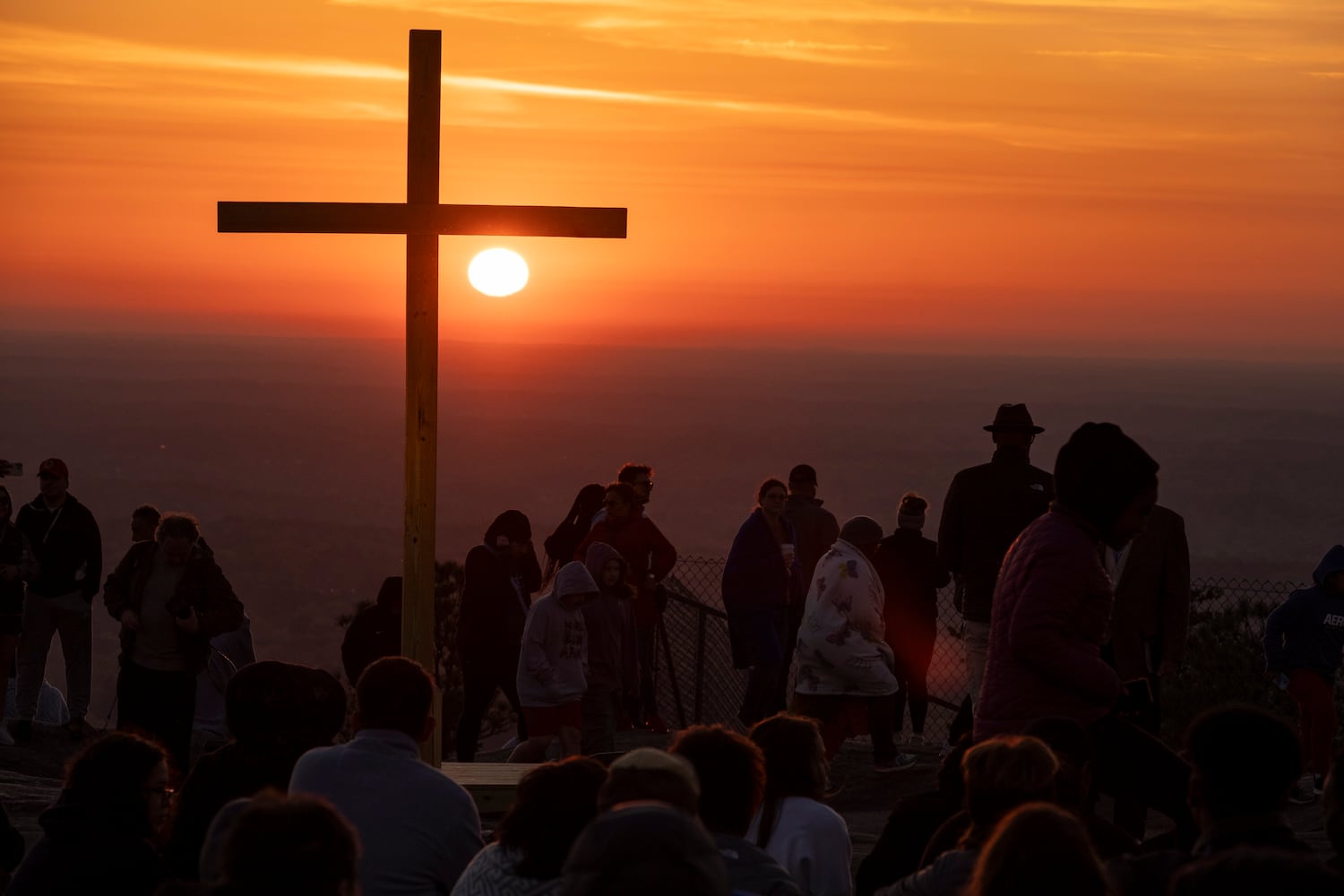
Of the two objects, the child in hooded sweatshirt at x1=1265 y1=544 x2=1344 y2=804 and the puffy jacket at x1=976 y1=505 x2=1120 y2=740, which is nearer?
the puffy jacket at x1=976 y1=505 x2=1120 y2=740

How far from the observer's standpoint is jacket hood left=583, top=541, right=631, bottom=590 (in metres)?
10.4

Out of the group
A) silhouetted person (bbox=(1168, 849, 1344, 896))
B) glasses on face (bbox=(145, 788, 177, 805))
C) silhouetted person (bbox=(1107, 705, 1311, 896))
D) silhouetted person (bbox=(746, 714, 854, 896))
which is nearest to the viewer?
silhouetted person (bbox=(1168, 849, 1344, 896))

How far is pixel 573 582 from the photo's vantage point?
10.1m

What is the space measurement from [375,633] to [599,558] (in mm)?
1384

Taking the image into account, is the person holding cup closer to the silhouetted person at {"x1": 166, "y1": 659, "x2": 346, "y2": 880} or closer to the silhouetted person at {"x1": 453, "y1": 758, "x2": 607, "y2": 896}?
the silhouetted person at {"x1": 166, "y1": 659, "x2": 346, "y2": 880}

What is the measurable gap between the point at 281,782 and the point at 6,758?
254 inches

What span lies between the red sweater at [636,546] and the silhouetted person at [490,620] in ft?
1.38

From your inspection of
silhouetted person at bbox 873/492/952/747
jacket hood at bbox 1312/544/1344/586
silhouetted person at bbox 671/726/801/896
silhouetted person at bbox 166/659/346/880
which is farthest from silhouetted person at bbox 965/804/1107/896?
silhouetted person at bbox 873/492/952/747

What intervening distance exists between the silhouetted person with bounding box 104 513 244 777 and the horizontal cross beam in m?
1.82

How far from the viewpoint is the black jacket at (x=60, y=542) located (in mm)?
11398

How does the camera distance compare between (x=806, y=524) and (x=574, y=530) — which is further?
(x=806, y=524)

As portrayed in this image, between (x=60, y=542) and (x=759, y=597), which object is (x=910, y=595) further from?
(x=60, y=542)

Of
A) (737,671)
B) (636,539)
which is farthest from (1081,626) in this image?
(737,671)

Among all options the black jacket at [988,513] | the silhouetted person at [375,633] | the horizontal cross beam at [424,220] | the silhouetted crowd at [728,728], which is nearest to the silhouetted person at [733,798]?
the silhouetted crowd at [728,728]
